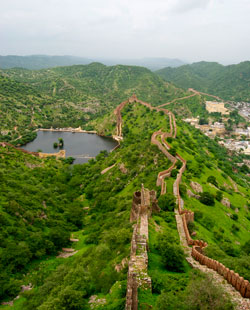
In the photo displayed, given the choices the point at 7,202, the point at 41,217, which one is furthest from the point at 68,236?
the point at 7,202

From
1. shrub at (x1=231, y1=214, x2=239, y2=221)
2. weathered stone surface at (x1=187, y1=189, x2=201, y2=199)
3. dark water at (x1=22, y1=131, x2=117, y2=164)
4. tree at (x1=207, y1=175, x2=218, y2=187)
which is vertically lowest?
dark water at (x1=22, y1=131, x2=117, y2=164)

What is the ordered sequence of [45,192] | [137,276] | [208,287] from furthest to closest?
[45,192] → [137,276] → [208,287]

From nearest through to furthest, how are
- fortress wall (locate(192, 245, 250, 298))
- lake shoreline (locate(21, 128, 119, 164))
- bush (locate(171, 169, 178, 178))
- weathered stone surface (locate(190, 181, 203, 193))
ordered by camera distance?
fortress wall (locate(192, 245, 250, 298)) < weathered stone surface (locate(190, 181, 203, 193)) < bush (locate(171, 169, 178, 178)) < lake shoreline (locate(21, 128, 119, 164))

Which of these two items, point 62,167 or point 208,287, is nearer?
point 208,287

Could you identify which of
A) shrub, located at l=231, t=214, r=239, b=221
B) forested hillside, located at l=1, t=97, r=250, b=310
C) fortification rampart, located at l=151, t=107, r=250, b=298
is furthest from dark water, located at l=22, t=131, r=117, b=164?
fortification rampart, located at l=151, t=107, r=250, b=298

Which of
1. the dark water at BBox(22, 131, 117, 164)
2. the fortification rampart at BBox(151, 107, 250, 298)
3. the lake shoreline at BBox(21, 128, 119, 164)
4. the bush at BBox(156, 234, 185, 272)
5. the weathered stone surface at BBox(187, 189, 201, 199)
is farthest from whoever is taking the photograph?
the dark water at BBox(22, 131, 117, 164)

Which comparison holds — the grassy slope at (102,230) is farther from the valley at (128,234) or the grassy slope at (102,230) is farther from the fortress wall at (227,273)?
the fortress wall at (227,273)

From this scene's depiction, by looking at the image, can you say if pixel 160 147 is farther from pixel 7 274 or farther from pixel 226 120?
pixel 226 120

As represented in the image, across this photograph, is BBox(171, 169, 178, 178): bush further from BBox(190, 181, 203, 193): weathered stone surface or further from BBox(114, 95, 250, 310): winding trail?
BBox(190, 181, 203, 193): weathered stone surface

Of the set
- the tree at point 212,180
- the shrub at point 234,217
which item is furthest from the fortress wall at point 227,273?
the tree at point 212,180
